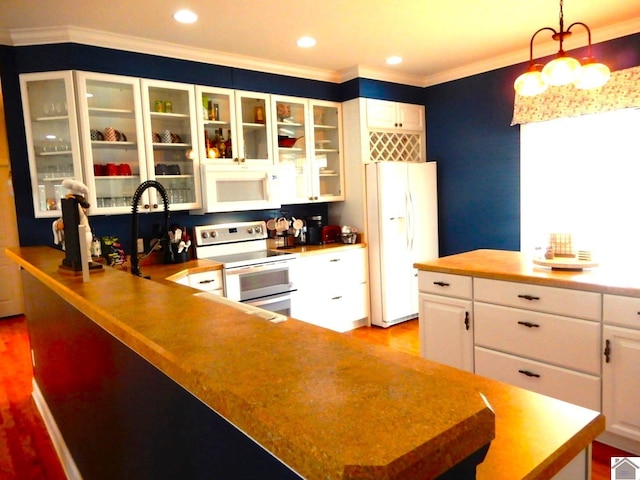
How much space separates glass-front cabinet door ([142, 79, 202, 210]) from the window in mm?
2822

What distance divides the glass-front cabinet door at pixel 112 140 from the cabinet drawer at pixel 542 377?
262 centimetres

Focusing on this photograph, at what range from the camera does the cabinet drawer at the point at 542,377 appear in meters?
2.23

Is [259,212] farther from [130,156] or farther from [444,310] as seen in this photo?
[444,310]

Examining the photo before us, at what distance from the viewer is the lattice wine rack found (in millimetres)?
4551

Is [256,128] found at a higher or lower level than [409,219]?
higher

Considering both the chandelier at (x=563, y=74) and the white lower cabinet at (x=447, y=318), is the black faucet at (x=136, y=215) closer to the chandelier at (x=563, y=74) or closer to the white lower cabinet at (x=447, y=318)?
the white lower cabinet at (x=447, y=318)

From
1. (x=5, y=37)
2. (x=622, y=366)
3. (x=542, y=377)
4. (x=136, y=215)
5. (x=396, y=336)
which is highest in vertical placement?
(x=5, y=37)

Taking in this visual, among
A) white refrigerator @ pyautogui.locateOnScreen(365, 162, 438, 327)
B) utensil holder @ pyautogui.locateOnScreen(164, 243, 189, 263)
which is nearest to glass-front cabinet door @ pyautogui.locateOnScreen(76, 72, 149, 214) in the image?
utensil holder @ pyautogui.locateOnScreen(164, 243, 189, 263)

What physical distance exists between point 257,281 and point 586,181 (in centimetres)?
291

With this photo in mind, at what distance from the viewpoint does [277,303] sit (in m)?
3.75

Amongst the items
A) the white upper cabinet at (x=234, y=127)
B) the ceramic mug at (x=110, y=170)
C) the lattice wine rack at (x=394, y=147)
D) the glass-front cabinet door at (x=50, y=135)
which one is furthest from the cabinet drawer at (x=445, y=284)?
the glass-front cabinet door at (x=50, y=135)

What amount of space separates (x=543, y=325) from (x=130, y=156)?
308cm

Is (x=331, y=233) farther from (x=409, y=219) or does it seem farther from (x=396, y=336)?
(x=396, y=336)

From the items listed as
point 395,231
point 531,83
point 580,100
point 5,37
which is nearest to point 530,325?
point 531,83
